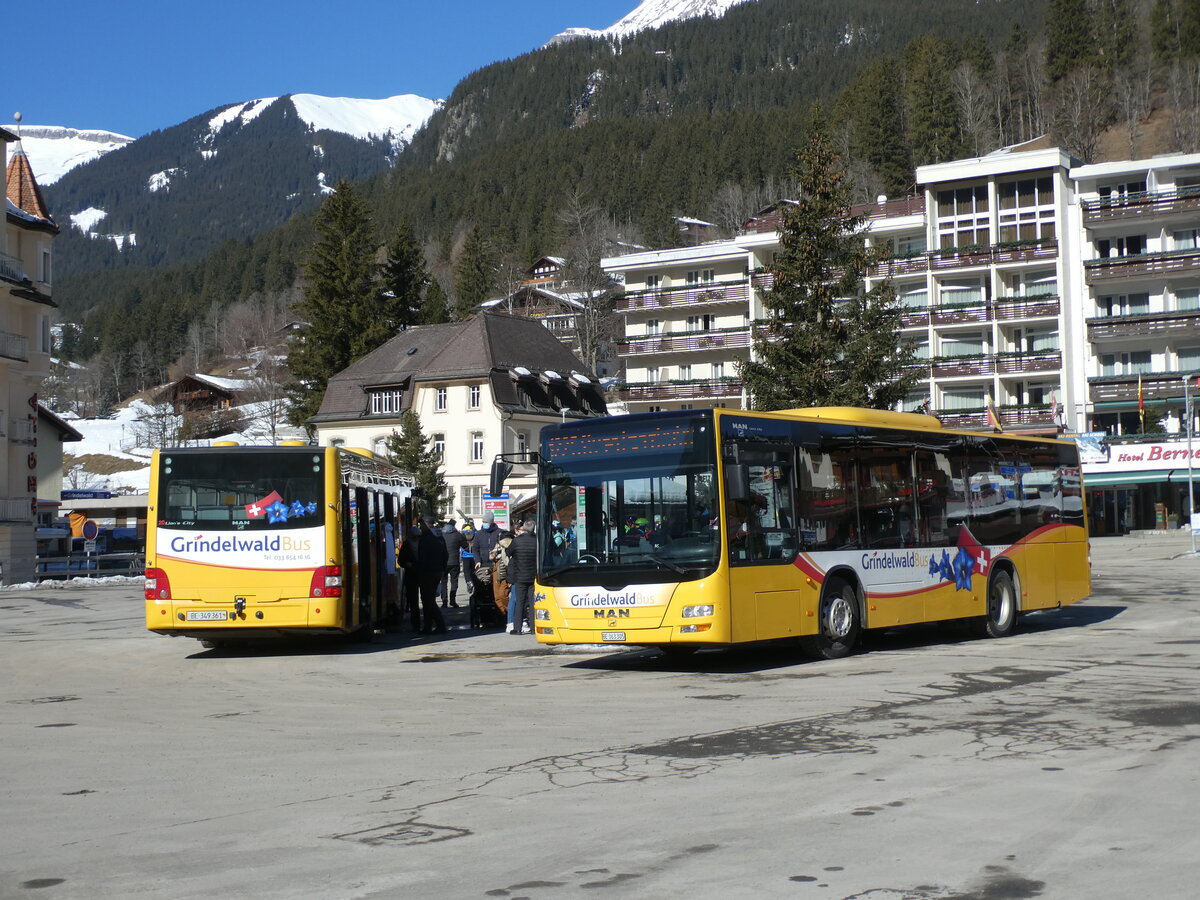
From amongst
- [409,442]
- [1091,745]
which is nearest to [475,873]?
[1091,745]

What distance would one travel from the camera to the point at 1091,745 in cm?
964

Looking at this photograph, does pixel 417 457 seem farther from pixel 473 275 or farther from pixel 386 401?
pixel 473 275

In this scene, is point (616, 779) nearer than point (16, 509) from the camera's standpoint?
Yes

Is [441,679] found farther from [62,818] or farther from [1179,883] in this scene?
[1179,883]

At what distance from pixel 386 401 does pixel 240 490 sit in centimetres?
6019

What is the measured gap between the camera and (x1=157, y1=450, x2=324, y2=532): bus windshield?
18.6m

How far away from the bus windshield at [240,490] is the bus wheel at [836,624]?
680 centimetres

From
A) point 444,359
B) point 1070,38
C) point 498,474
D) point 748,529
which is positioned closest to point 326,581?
point 498,474

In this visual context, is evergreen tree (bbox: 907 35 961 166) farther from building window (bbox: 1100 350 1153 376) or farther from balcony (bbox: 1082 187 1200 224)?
building window (bbox: 1100 350 1153 376)

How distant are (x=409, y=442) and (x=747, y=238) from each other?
24.1 metres

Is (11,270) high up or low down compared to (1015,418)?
up

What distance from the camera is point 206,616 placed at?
1839 cm

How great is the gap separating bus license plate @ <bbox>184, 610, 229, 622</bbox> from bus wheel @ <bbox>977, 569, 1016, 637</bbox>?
10.4 metres

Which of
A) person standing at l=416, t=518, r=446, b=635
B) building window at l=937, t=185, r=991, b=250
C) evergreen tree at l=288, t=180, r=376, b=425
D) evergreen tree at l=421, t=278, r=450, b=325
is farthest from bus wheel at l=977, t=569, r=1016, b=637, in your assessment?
evergreen tree at l=421, t=278, r=450, b=325
